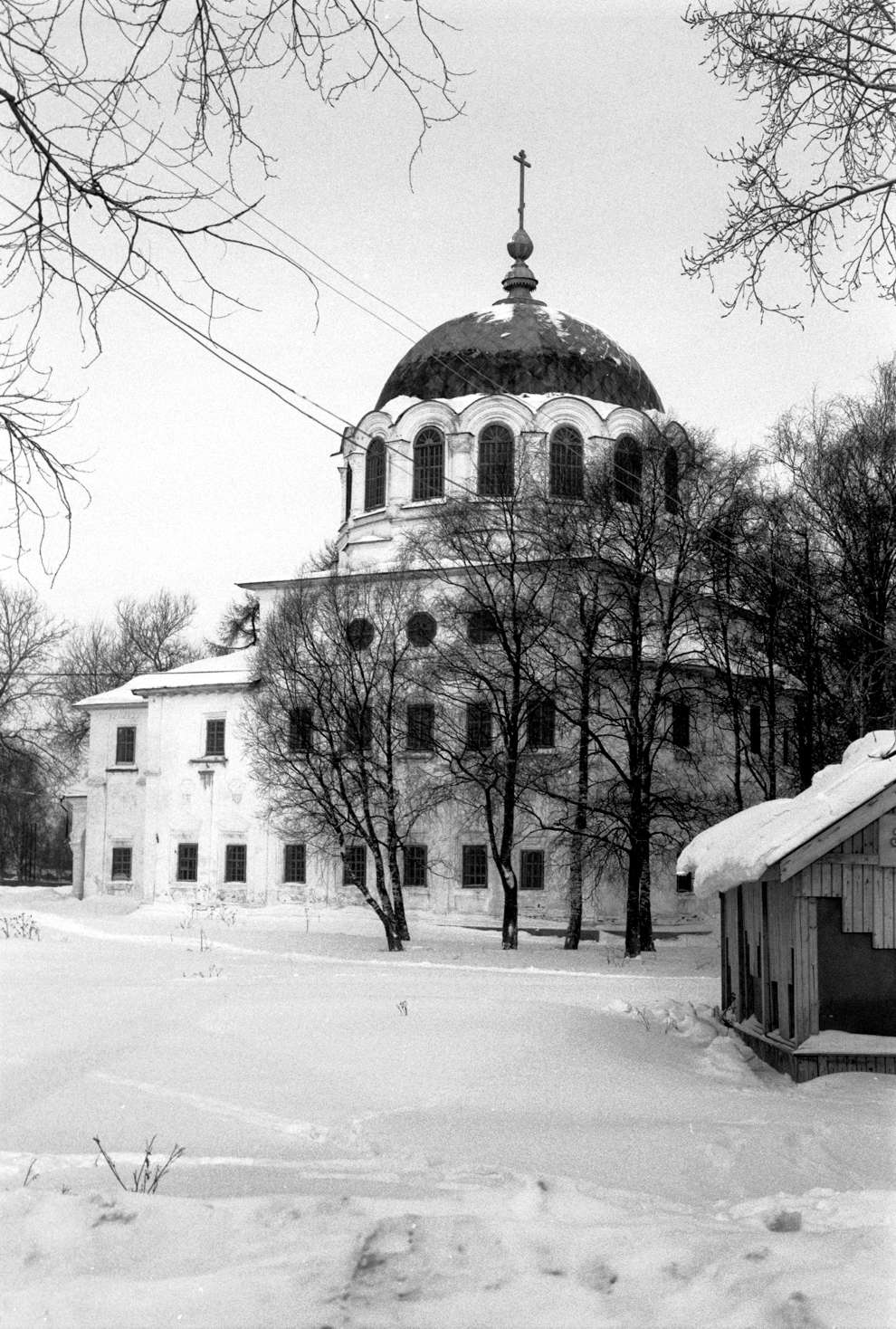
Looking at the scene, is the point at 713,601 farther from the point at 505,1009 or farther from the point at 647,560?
the point at 505,1009

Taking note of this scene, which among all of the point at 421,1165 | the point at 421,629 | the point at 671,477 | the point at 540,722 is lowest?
the point at 421,1165

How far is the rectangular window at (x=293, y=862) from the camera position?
125 ft

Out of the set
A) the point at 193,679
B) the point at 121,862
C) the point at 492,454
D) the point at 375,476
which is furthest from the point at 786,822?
the point at 121,862

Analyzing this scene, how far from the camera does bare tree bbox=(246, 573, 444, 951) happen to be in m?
29.9

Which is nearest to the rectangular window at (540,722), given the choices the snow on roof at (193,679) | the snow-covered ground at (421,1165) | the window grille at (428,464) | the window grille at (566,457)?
the window grille at (566,457)

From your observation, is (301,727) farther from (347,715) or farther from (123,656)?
(123,656)

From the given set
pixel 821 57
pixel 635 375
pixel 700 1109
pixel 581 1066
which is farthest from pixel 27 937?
pixel 635 375

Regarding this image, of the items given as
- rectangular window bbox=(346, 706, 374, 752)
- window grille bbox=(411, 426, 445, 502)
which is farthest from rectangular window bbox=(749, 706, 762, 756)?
window grille bbox=(411, 426, 445, 502)

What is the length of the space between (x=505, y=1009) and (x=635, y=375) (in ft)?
97.7

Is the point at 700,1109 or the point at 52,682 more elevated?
the point at 52,682

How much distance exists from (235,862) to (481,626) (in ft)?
43.5

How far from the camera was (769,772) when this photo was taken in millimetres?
26172

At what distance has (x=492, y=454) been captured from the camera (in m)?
37.0

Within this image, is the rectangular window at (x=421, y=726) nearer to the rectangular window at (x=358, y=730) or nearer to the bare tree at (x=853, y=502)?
the rectangular window at (x=358, y=730)
